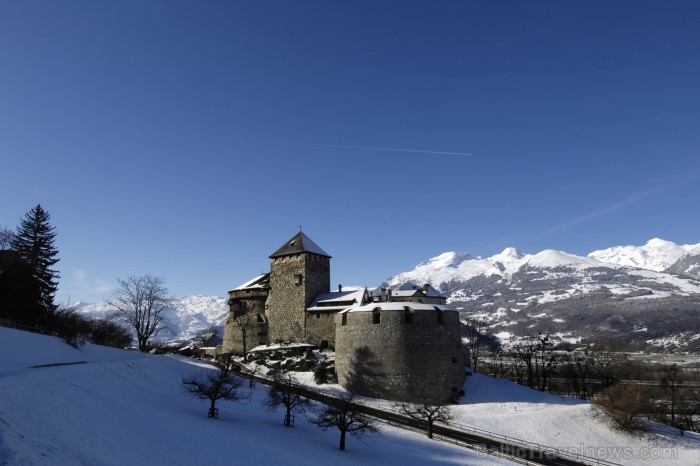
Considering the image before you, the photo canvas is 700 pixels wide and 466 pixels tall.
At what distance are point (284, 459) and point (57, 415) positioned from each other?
36.2 ft

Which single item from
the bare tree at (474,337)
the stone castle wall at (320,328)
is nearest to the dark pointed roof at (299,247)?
the stone castle wall at (320,328)

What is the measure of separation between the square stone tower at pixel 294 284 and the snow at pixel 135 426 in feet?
64.4

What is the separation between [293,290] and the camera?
62125 mm

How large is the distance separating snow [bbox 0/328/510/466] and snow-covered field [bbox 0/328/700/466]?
84 mm

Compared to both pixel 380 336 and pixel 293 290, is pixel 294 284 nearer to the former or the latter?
pixel 293 290

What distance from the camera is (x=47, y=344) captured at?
113 ft

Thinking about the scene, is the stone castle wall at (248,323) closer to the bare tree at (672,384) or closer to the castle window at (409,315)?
the castle window at (409,315)

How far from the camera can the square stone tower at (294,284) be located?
6094 centimetres

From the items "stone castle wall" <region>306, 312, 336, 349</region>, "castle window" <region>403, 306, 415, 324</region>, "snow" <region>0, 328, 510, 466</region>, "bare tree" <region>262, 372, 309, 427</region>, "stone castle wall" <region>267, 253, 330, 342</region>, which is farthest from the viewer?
"stone castle wall" <region>267, 253, 330, 342</region>

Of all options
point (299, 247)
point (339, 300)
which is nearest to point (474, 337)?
point (339, 300)

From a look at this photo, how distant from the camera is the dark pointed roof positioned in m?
63.1

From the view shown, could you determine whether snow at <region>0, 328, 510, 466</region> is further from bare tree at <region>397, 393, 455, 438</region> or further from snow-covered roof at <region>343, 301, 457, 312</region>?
snow-covered roof at <region>343, 301, 457, 312</region>

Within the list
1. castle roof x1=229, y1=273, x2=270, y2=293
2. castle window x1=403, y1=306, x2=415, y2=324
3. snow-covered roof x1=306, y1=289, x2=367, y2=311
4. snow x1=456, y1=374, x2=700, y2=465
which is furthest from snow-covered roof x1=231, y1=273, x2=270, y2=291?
snow x1=456, y1=374, x2=700, y2=465

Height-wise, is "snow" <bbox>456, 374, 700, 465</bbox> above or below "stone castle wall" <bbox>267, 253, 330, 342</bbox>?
below
